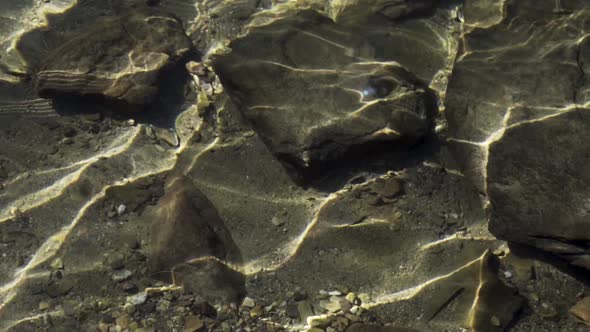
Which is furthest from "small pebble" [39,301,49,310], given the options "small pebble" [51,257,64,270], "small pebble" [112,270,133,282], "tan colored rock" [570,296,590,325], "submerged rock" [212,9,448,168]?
"tan colored rock" [570,296,590,325]

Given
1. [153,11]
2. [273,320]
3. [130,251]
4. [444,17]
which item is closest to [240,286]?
[273,320]

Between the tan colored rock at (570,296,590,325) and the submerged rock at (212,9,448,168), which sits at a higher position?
the submerged rock at (212,9,448,168)

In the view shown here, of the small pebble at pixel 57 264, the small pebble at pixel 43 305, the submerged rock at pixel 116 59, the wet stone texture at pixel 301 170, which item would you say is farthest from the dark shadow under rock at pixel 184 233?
the submerged rock at pixel 116 59

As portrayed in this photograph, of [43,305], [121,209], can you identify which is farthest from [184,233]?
[43,305]

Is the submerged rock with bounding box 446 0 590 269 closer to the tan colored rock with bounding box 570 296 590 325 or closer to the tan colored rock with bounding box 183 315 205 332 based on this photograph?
the tan colored rock with bounding box 570 296 590 325

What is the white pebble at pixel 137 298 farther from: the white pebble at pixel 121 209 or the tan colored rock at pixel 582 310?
the tan colored rock at pixel 582 310

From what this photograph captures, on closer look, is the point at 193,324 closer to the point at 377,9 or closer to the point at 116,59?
the point at 116,59
